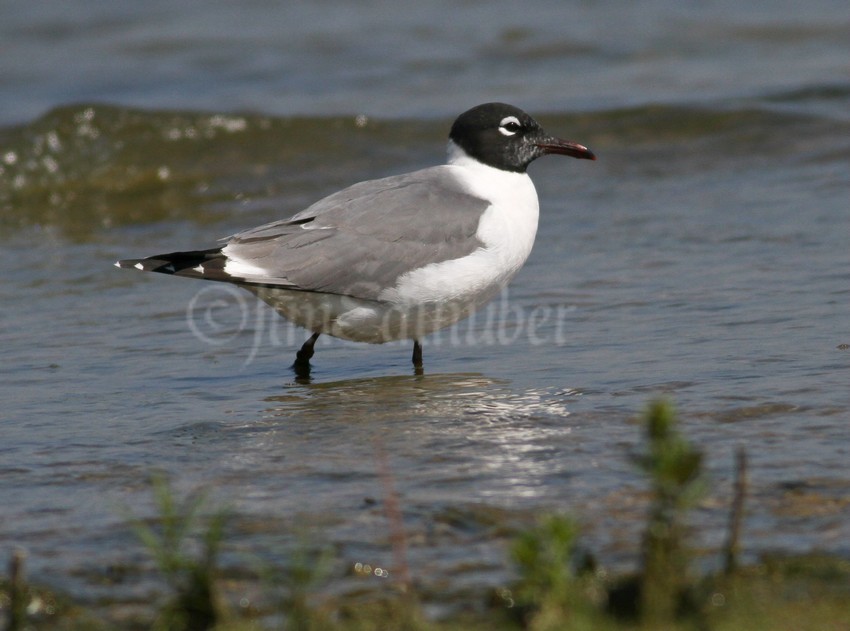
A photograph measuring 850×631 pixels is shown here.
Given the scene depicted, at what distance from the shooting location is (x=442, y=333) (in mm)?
6641

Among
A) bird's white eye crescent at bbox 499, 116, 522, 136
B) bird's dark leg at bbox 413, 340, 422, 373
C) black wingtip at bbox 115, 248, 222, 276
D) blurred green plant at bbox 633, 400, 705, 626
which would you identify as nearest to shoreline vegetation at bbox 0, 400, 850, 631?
blurred green plant at bbox 633, 400, 705, 626

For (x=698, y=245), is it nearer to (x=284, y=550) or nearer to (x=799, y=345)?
(x=799, y=345)

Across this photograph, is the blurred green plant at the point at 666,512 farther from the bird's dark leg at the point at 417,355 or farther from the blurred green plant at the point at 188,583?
the bird's dark leg at the point at 417,355

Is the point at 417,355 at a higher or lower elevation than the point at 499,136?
lower

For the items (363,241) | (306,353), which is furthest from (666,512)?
(306,353)

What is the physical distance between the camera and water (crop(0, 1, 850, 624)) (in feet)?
12.2

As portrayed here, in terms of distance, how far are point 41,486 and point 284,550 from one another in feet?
3.89

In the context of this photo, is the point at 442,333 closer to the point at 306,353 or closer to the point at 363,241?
the point at 306,353

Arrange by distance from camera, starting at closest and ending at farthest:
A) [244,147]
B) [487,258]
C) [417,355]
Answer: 1. [487,258]
2. [417,355]
3. [244,147]

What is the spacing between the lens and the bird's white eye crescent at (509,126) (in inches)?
254

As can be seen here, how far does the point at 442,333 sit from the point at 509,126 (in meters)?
1.18

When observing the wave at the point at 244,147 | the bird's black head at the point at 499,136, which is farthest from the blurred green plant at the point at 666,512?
the wave at the point at 244,147

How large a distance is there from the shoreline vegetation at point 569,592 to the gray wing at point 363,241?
2592 mm

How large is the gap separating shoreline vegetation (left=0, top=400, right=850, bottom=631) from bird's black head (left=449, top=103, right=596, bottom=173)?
11.6 feet
